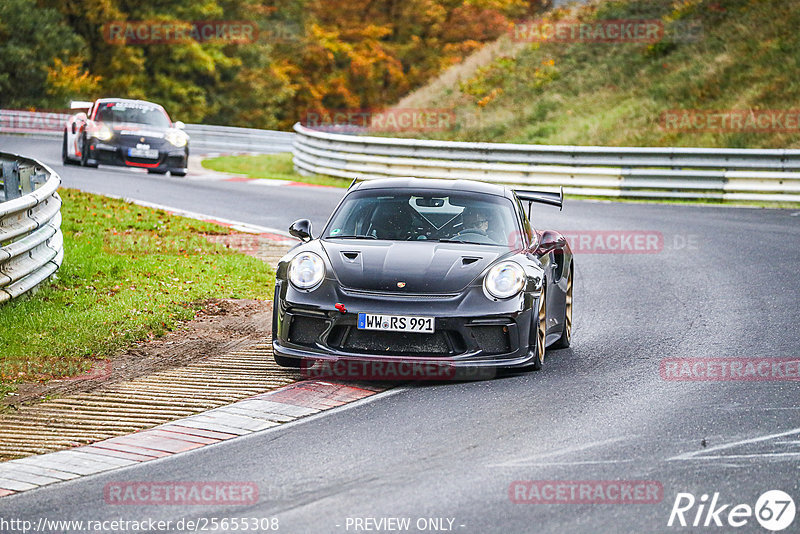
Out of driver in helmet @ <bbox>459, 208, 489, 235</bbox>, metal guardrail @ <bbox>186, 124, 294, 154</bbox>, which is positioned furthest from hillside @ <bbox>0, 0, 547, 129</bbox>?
driver in helmet @ <bbox>459, 208, 489, 235</bbox>

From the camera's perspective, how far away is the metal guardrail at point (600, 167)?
20.6 metres

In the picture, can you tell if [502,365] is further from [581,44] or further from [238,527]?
[581,44]

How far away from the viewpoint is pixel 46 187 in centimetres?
1077

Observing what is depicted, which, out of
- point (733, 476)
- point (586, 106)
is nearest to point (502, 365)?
point (733, 476)

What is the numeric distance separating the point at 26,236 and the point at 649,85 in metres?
24.2

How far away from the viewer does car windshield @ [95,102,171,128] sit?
24.7 m

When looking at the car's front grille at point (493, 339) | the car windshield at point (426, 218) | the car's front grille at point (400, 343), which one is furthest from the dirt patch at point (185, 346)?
the car's front grille at point (493, 339)

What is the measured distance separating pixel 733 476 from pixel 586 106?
2745cm
